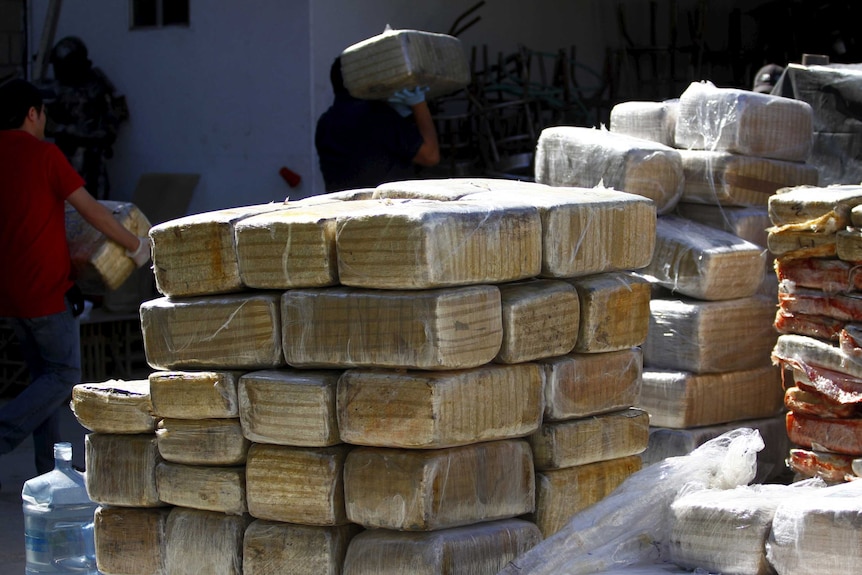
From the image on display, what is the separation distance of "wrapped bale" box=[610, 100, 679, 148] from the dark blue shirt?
116cm

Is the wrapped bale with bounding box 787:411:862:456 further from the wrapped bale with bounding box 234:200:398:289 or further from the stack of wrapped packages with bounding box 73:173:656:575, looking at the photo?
the wrapped bale with bounding box 234:200:398:289

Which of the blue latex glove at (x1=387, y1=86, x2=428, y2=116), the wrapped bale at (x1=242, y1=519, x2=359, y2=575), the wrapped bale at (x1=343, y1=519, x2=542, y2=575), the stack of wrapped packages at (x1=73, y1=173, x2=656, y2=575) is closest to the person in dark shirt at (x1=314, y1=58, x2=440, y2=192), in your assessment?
the blue latex glove at (x1=387, y1=86, x2=428, y2=116)

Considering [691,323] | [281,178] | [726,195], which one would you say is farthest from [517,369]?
[281,178]

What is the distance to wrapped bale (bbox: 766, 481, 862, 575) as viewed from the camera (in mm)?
2555

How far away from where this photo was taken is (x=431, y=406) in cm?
284

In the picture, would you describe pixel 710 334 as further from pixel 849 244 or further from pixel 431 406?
pixel 431 406

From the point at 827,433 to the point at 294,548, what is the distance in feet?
6.99

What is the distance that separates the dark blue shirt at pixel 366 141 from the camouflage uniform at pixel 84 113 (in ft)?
13.1

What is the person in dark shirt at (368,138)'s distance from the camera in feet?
19.7

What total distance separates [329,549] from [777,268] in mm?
2187

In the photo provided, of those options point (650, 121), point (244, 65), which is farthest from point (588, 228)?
point (244, 65)

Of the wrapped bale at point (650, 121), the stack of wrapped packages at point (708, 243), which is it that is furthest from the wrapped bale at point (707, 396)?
the wrapped bale at point (650, 121)

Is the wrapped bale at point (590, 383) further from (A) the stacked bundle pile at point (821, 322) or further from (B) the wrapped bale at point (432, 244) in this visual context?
(A) the stacked bundle pile at point (821, 322)

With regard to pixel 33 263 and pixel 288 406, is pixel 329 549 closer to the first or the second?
pixel 288 406
